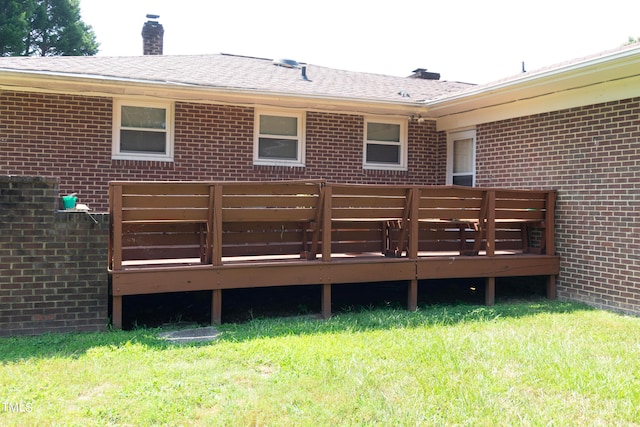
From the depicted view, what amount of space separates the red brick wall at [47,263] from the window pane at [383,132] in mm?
5632

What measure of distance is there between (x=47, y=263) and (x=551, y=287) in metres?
6.59

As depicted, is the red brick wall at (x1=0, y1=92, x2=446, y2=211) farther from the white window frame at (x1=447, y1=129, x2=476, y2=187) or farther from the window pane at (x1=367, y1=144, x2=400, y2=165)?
the window pane at (x1=367, y1=144, x2=400, y2=165)

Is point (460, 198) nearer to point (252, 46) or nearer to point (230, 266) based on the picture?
point (230, 266)

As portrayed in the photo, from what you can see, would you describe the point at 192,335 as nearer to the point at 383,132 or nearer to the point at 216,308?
the point at 216,308

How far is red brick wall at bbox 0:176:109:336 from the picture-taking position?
518 cm

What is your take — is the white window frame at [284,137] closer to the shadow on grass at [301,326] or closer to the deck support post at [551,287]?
the shadow on grass at [301,326]

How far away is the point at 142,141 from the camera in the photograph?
8.48 metres

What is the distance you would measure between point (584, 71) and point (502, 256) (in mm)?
2598

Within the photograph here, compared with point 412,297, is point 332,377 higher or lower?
lower

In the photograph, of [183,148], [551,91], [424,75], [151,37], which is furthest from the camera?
[424,75]

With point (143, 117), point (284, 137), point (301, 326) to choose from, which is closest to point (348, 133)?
point (284, 137)

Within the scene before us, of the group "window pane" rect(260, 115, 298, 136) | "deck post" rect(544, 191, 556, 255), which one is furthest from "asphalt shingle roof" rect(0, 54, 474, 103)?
"deck post" rect(544, 191, 556, 255)

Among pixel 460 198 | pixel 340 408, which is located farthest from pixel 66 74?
pixel 340 408

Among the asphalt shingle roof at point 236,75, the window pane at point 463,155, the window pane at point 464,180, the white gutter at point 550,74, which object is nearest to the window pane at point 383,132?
the asphalt shingle roof at point 236,75
